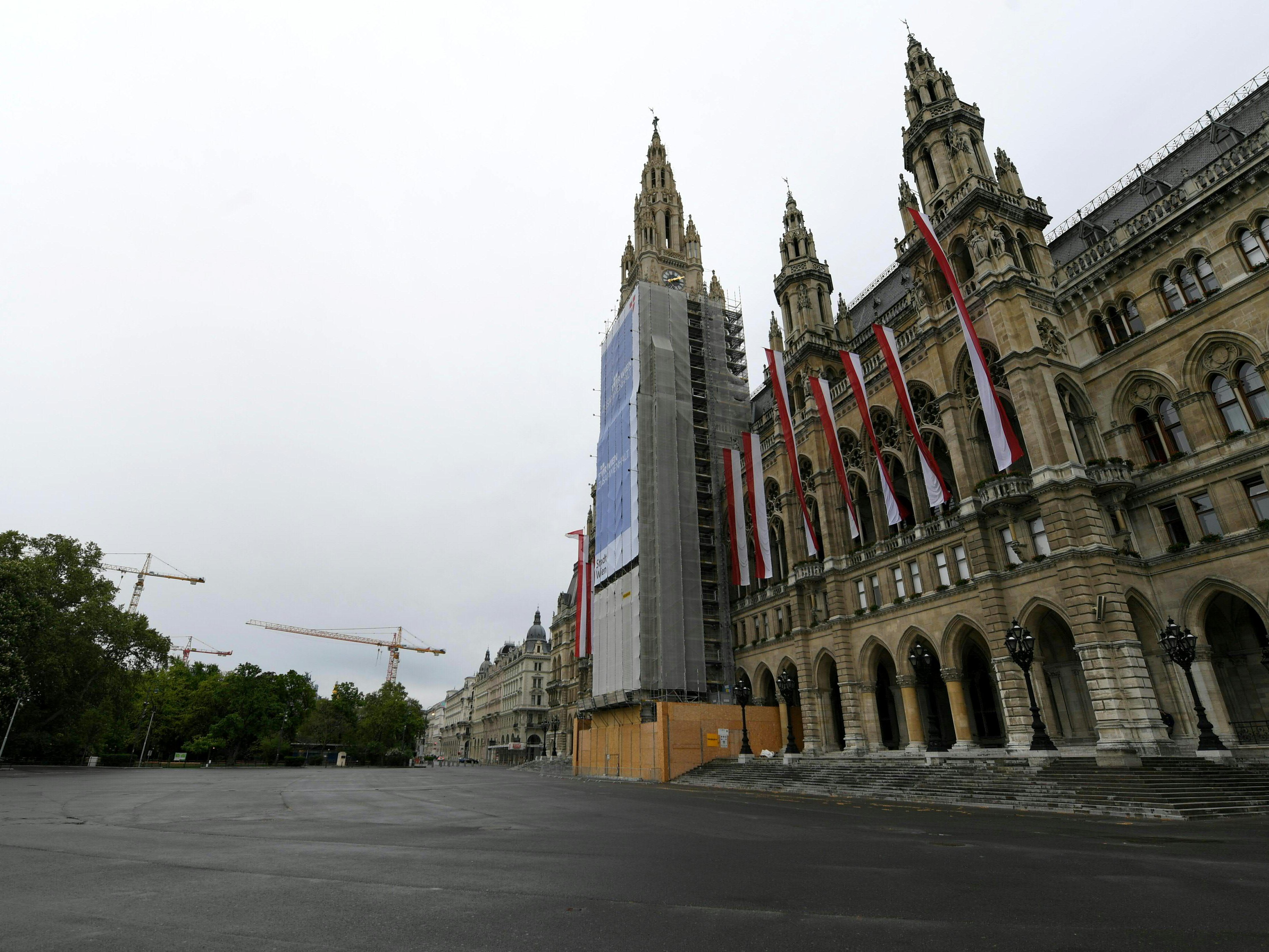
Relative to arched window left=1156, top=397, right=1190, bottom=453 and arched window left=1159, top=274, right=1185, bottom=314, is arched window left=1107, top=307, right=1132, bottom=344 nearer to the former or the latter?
arched window left=1159, top=274, right=1185, bottom=314

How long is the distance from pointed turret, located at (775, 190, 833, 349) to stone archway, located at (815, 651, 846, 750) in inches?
885

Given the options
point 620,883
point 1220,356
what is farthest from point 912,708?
point 620,883

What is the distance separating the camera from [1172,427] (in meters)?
29.1

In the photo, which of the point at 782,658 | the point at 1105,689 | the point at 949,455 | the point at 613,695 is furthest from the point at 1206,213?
the point at 613,695

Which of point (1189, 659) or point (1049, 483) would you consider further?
point (1049, 483)

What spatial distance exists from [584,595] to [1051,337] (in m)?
46.4

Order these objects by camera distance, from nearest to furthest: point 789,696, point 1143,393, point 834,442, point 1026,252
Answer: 1. point 1143,393
2. point 1026,252
3. point 834,442
4. point 789,696

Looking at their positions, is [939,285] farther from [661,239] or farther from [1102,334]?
[661,239]

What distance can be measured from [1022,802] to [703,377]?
41.6 m

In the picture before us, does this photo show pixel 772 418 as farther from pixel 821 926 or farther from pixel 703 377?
pixel 821 926

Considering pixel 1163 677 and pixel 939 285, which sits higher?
pixel 939 285

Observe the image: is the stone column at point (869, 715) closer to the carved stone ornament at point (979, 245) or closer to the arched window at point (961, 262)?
the arched window at point (961, 262)

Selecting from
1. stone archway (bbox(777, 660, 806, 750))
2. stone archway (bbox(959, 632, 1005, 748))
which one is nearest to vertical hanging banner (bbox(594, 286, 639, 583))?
stone archway (bbox(777, 660, 806, 750))

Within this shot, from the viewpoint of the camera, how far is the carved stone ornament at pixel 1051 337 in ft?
106
